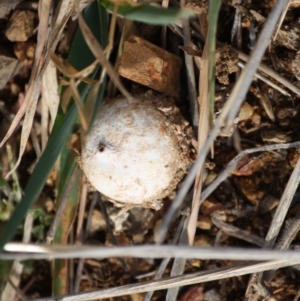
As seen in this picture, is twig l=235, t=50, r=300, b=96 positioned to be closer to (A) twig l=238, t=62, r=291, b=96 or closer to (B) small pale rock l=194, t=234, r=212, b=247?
(A) twig l=238, t=62, r=291, b=96

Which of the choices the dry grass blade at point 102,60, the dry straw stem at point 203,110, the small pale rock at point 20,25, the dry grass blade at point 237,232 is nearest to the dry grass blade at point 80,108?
the dry grass blade at point 102,60

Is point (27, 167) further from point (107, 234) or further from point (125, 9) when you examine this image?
point (125, 9)

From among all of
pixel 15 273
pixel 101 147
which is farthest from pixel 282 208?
pixel 15 273

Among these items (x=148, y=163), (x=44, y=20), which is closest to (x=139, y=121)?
(x=148, y=163)

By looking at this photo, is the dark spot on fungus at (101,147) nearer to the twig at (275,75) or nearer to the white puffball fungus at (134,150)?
the white puffball fungus at (134,150)

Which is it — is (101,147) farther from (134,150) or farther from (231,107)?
(231,107)

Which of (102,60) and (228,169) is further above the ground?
(102,60)

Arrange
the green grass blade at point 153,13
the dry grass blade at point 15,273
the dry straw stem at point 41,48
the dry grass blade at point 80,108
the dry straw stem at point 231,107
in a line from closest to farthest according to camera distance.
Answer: the dry straw stem at point 231,107, the green grass blade at point 153,13, the dry grass blade at point 80,108, the dry straw stem at point 41,48, the dry grass blade at point 15,273
